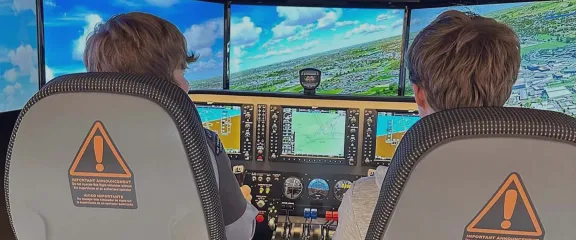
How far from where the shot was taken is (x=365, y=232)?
93cm

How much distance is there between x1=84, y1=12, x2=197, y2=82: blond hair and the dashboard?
1036mm

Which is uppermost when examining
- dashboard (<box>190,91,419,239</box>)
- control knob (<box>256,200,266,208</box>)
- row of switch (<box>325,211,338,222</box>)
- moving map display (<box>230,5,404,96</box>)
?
moving map display (<box>230,5,404,96</box>)

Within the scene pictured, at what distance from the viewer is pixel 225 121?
6.95 feet

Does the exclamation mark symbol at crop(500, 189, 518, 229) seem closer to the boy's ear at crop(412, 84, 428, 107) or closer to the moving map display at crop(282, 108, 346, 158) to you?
the boy's ear at crop(412, 84, 428, 107)

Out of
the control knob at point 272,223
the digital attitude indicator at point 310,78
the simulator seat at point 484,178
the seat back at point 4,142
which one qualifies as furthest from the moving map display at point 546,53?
the seat back at point 4,142

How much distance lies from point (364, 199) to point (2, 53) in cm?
153

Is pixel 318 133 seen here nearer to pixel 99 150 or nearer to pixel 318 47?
pixel 318 47

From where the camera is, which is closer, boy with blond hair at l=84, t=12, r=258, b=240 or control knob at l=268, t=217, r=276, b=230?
boy with blond hair at l=84, t=12, r=258, b=240

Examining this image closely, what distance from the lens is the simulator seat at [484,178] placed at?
706 mm

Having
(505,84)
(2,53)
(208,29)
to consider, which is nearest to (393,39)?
(208,29)

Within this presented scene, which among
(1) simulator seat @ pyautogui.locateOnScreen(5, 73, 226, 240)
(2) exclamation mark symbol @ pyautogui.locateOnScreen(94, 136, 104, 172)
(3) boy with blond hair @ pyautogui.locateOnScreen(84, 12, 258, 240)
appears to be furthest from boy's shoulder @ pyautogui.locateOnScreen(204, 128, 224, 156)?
(2) exclamation mark symbol @ pyautogui.locateOnScreen(94, 136, 104, 172)

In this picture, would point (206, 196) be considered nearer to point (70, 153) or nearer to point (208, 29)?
point (70, 153)

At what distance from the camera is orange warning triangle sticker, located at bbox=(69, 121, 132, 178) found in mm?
849

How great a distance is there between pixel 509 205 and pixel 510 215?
0.8 inches
